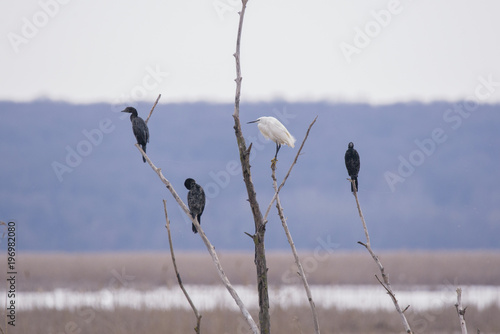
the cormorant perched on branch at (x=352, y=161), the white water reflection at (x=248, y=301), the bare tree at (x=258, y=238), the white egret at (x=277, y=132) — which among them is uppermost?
the white egret at (x=277, y=132)

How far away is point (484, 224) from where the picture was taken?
173 ft

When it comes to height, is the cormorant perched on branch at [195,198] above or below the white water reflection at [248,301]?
above

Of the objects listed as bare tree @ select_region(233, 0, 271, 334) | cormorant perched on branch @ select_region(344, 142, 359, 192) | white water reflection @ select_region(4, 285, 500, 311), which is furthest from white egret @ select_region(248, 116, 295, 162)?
white water reflection @ select_region(4, 285, 500, 311)

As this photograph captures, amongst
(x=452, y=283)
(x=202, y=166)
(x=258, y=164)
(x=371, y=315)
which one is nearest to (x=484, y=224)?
(x=258, y=164)

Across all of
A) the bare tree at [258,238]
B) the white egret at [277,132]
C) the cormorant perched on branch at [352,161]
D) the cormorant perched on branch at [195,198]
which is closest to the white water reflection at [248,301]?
the white egret at [277,132]

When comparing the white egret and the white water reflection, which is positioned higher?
the white egret

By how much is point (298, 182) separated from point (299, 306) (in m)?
41.2

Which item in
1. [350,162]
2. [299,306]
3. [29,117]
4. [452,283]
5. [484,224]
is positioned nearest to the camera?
[350,162]

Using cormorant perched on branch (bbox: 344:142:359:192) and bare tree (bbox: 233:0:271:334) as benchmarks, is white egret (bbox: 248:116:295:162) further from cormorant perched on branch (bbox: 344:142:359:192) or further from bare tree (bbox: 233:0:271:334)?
bare tree (bbox: 233:0:271:334)

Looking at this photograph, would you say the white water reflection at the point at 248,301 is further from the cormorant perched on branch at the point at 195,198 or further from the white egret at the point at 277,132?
the cormorant perched on branch at the point at 195,198

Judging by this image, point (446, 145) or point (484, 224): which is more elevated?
point (446, 145)

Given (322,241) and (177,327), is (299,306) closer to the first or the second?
(177,327)

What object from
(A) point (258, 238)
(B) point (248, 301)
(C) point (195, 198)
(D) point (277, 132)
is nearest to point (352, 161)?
(C) point (195, 198)

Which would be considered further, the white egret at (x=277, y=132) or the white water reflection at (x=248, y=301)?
the white water reflection at (x=248, y=301)
